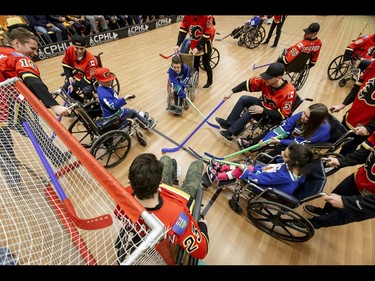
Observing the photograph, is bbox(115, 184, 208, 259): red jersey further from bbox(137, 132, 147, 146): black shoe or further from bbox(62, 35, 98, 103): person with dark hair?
bbox(62, 35, 98, 103): person with dark hair

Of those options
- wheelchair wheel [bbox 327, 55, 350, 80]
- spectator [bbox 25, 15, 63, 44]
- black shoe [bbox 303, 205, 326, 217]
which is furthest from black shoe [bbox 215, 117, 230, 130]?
spectator [bbox 25, 15, 63, 44]

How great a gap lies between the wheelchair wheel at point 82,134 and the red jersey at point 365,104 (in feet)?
9.29

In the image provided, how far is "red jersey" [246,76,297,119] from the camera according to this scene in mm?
2363

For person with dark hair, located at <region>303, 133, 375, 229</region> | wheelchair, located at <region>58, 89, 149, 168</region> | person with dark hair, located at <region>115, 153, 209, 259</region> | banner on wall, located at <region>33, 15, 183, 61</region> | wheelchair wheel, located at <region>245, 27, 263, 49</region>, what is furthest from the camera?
wheelchair wheel, located at <region>245, 27, 263, 49</region>

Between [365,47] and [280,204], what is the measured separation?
4068 millimetres

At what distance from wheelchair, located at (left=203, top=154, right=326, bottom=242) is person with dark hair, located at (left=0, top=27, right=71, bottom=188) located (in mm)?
1618

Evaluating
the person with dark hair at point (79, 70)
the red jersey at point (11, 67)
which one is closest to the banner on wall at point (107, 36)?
the person with dark hair at point (79, 70)

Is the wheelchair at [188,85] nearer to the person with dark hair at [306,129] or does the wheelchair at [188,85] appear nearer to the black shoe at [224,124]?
the black shoe at [224,124]

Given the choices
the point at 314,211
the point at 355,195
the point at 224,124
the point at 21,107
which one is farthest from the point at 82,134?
the point at 355,195

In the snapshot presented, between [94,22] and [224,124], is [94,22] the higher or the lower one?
the higher one

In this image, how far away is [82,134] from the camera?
282 cm

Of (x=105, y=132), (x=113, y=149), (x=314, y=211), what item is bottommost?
(x=314, y=211)

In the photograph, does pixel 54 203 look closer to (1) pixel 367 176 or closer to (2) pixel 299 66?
(1) pixel 367 176

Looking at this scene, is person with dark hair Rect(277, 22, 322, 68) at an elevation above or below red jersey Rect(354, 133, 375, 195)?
above
